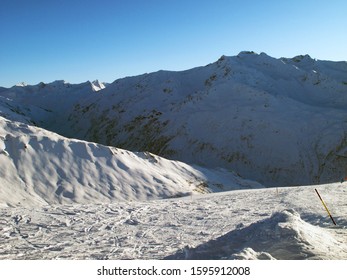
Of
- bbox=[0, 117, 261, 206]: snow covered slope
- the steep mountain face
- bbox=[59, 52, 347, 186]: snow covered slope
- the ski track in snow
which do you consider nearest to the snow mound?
the ski track in snow

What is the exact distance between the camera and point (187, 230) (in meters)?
10.4

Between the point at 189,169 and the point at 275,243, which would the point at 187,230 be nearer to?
the point at 275,243

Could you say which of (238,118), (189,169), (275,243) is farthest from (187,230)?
(238,118)

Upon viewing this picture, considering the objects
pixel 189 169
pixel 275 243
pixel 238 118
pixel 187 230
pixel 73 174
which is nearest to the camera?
pixel 275 243

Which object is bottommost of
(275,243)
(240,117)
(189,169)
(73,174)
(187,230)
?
(187,230)

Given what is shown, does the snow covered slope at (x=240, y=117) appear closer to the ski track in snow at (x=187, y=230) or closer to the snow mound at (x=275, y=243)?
the ski track in snow at (x=187, y=230)

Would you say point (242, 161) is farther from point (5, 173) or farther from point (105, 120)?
point (105, 120)

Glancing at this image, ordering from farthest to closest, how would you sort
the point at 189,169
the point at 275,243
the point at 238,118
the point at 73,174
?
the point at 238,118
the point at 189,169
the point at 73,174
the point at 275,243

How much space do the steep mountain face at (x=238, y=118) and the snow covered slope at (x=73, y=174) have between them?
14413mm

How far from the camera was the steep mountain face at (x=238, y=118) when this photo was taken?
37.4 meters

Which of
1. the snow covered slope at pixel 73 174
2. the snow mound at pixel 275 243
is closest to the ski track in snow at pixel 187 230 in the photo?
the snow mound at pixel 275 243

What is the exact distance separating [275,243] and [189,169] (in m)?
21.9

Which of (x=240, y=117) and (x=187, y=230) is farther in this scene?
(x=240, y=117)
